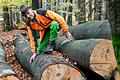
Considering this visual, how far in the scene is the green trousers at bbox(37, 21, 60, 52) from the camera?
6.82 metres

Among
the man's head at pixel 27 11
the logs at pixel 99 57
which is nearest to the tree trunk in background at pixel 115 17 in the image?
the logs at pixel 99 57

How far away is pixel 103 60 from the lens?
625cm

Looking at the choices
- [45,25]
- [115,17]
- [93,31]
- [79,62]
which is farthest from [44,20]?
[115,17]

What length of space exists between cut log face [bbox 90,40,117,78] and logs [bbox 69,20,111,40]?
155 centimetres

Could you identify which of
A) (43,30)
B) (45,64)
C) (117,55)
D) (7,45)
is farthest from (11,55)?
(117,55)

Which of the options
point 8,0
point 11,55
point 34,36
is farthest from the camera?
point 8,0

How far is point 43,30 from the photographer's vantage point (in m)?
7.18

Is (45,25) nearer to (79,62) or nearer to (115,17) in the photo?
(79,62)

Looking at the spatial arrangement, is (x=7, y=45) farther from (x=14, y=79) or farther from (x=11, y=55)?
(x=14, y=79)

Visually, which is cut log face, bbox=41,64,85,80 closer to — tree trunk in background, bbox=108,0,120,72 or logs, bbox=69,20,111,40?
logs, bbox=69,20,111,40

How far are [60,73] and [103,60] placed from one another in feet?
3.23

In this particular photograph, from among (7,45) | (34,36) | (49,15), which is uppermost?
(49,15)

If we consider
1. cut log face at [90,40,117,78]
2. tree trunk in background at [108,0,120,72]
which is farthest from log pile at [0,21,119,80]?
tree trunk in background at [108,0,120,72]

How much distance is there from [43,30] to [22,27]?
1234 centimetres
